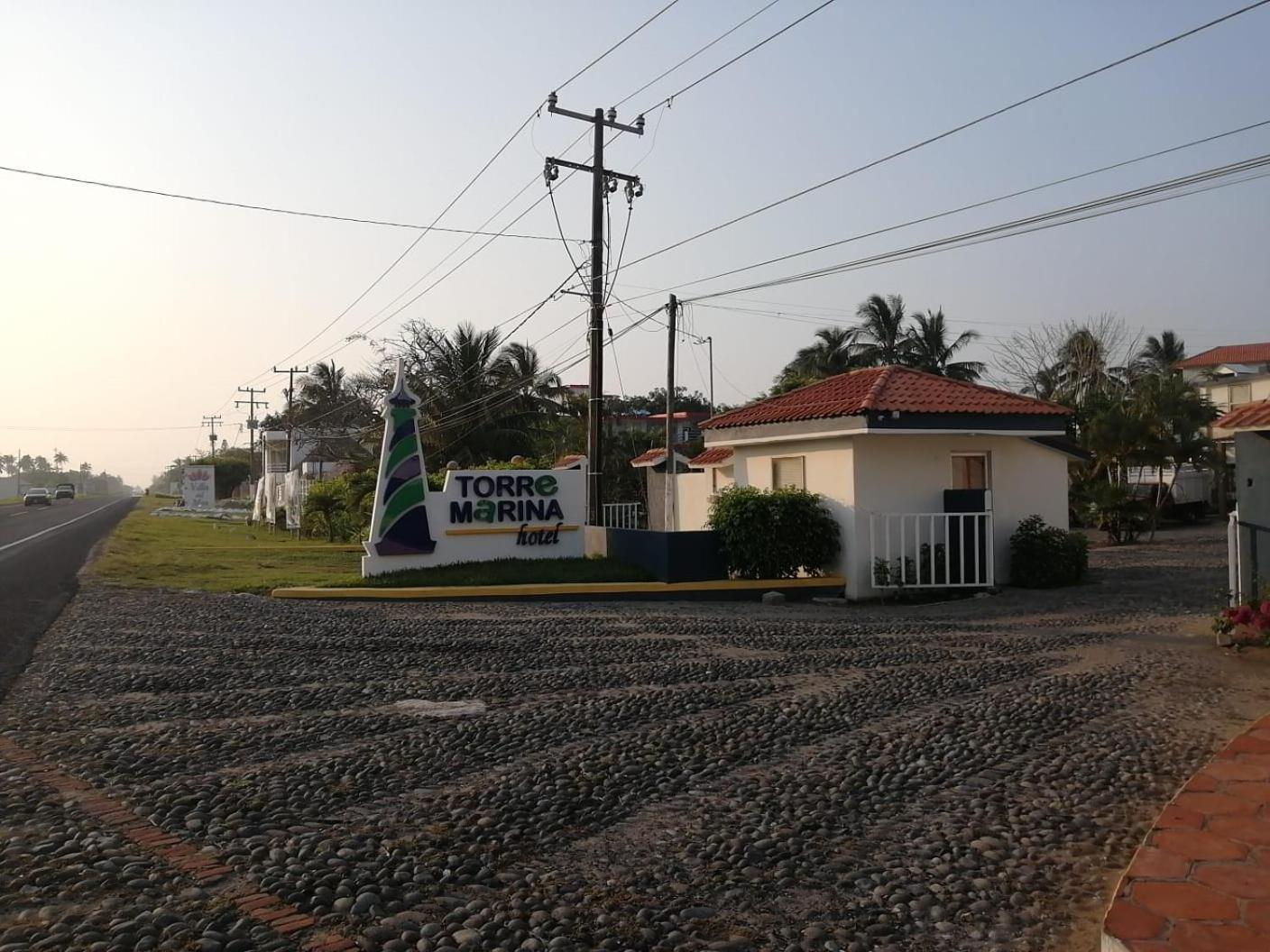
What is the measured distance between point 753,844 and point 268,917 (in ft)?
7.24

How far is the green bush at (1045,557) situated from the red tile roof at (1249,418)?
605cm

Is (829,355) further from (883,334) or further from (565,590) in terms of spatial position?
(565,590)

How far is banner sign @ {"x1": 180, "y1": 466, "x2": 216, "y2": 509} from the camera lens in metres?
61.7

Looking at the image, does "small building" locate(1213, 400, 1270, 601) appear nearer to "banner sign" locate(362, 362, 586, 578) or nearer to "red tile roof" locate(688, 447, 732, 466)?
"banner sign" locate(362, 362, 586, 578)

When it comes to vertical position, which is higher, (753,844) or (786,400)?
(786,400)

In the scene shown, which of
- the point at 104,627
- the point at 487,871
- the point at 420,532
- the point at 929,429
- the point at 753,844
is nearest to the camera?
the point at 487,871

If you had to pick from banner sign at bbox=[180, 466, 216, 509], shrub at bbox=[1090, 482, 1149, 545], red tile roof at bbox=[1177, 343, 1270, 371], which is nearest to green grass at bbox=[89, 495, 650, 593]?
shrub at bbox=[1090, 482, 1149, 545]

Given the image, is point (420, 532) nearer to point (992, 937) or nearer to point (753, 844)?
point (753, 844)

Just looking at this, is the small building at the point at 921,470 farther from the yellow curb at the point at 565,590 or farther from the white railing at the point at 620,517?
the white railing at the point at 620,517

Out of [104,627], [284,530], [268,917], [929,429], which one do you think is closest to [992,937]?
[268,917]

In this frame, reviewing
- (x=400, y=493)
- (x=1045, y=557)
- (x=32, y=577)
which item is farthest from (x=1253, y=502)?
(x=32, y=577)

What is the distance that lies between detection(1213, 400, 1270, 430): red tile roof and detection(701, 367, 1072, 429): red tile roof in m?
5.65

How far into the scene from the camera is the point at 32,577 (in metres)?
20.2

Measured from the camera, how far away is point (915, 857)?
4.98 metres
